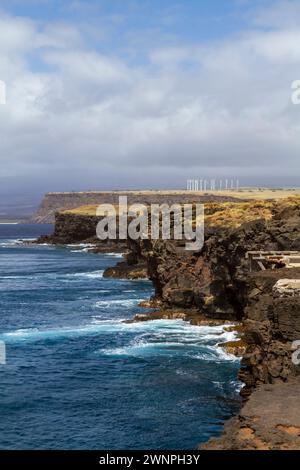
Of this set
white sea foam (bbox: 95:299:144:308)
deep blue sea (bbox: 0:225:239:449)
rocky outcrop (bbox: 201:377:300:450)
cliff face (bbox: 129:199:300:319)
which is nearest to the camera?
rocky outcrop (bbox: 201:377:300:450)

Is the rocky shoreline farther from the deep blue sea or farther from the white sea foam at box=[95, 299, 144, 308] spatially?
the deep blue sea

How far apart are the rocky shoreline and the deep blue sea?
10.6 feet

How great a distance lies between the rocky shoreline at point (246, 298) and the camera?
2478 cm

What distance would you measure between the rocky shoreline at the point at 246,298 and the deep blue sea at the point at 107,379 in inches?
127

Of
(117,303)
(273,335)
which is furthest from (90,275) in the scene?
(273,335)

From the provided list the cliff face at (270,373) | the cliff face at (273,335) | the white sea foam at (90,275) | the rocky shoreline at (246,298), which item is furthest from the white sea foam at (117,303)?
the cliff face at (273,335)

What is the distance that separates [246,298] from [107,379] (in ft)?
55.6

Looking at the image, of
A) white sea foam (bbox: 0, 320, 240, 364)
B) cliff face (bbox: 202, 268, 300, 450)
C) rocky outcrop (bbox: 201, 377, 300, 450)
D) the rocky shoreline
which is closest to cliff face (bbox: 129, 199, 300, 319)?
the rocky shoreline

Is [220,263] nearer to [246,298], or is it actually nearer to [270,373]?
[246,298]

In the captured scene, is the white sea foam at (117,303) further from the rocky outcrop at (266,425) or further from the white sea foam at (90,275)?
the rocky outcrop at (266,425)

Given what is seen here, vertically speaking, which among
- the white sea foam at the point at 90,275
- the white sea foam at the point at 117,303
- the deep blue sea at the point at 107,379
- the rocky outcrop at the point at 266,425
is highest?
the rocky outcrop at the point at 266,425

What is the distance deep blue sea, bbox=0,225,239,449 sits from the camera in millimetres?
37500
